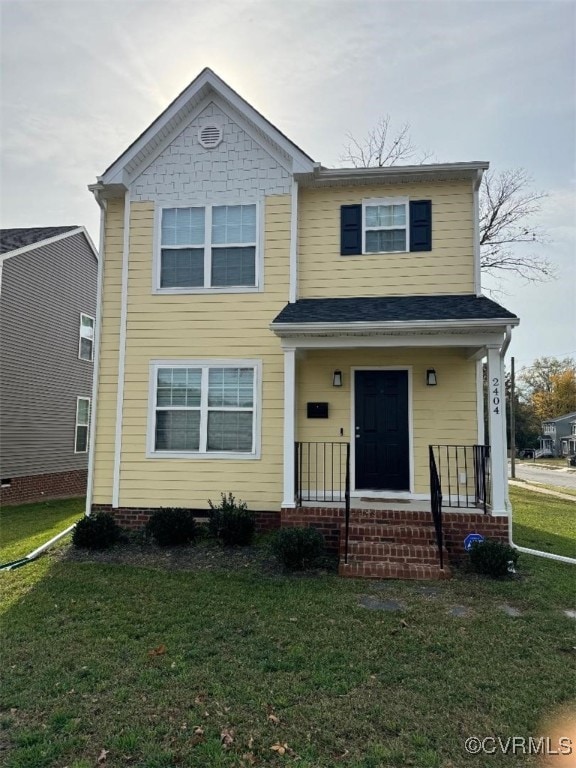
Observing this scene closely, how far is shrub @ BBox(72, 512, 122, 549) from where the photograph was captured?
739 cm

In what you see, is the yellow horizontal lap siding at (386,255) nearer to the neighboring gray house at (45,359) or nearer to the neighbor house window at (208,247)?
the neighbor house window at (208,247)

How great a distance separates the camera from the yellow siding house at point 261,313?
8102 millimetres

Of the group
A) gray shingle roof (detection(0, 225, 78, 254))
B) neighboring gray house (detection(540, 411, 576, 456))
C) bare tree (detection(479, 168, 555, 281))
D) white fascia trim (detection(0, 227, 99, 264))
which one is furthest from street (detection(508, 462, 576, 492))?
neighboring gray house (detection(540, 411, 576, 456))

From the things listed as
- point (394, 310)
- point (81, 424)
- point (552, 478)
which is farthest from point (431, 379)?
point (552, 478)

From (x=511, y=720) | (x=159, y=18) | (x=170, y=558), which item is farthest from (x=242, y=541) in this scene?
(x=159, y=18)

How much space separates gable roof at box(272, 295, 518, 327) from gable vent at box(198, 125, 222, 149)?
3.32 metres

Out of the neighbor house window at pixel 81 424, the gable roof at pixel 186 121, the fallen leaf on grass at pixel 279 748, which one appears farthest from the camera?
the neighbor house window at pixel 81 424

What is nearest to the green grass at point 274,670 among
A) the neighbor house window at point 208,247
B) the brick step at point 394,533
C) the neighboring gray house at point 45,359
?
the brick step at point 394,533

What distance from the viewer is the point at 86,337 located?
57.5 ft

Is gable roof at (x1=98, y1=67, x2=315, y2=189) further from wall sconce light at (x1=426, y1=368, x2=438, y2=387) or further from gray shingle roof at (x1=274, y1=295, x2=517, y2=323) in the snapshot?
wall sconce light at (x1=426, y1=368, x2=438, y2=387)

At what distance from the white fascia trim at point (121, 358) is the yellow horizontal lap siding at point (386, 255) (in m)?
3.14

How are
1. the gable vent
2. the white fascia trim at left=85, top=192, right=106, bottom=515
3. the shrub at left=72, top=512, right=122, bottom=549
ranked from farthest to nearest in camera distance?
the gable vent
the white fascia trim at left=85, top=192, right=106, bottom=515
the shrub at left=72, top=512, right=122, bottom=549

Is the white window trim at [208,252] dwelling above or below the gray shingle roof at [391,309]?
above

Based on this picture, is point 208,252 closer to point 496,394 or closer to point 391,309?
point 391,309
